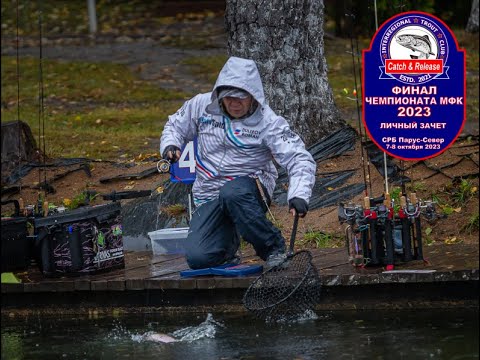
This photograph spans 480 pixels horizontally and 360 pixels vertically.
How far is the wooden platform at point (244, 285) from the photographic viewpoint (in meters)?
7.84

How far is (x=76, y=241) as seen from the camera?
8578mm

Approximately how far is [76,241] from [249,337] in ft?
5.38

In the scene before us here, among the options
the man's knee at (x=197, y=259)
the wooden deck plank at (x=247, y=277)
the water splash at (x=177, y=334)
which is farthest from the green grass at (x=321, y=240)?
the water splash at (x=177, y=334)

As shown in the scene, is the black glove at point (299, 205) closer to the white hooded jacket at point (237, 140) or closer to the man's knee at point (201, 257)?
the white hooded jacket at point (237, 140)

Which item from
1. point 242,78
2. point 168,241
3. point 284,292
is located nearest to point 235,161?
point 242,78

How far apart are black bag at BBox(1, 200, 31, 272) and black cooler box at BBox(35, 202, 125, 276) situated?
6.4 inches

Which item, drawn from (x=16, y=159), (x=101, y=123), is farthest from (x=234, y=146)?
(x=101, y=123)

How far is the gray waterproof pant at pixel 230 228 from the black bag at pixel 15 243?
4.19 feet

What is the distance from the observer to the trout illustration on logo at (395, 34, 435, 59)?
30.0 feet

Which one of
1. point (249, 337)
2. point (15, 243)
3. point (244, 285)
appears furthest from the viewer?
point (15, 243)

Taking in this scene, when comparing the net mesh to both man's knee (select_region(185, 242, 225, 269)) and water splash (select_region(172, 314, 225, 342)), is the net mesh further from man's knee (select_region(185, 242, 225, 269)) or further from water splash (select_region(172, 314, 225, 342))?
man's knee (select_region(185, 242, 225, 269))

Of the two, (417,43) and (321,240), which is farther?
(321,240)

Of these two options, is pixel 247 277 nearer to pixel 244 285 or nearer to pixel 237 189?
pixel 244 285

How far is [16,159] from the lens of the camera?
472 inches
